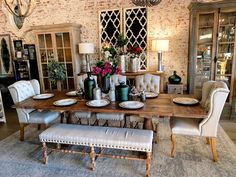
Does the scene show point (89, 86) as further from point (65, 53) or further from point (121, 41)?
point (65, 53)

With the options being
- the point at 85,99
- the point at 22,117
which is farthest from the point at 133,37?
the point at 22,117

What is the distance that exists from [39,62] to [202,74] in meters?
3.73

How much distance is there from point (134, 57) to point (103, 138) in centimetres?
231

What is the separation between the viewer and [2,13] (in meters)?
4.90

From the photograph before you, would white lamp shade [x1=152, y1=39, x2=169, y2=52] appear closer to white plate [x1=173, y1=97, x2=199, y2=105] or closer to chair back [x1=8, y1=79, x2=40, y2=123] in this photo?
white plate [x1=173, y1=97, x2=199, y2=105]

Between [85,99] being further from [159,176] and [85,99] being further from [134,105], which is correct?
[159,176]

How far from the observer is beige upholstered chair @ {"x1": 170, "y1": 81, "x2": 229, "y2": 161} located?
205 cm

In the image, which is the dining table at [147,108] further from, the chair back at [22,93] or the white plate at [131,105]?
the chair back at [22,93]

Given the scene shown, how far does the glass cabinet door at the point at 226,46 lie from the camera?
344 cm

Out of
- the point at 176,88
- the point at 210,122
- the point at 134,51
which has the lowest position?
the point at 210,122

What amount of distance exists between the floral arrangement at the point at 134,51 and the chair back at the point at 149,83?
1046 millimetres

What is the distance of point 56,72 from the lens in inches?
164

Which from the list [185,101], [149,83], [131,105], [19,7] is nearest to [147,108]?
[131,105]

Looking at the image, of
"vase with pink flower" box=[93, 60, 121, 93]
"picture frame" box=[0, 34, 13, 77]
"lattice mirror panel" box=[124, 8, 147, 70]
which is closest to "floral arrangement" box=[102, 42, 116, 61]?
"lattice mirror panel" box=[124, 8, 147, 70]
